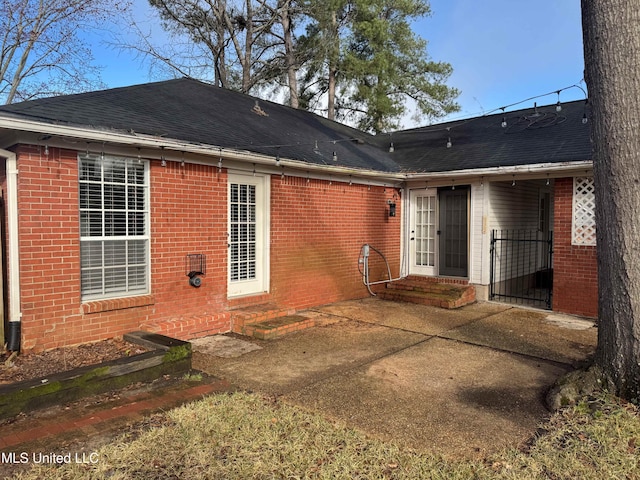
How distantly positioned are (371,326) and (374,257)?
3.09m

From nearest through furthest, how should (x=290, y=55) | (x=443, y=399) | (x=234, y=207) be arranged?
(x=443, y=399), (x=234, y=207), (x=290, y=55)

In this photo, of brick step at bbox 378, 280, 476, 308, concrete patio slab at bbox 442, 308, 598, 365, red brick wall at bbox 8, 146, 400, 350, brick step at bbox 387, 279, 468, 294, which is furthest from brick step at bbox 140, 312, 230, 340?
brick step at bbox 387, 279, 468, 294

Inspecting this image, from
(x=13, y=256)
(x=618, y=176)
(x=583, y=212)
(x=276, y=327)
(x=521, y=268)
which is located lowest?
(x=276, y=327)

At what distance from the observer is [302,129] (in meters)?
10.1

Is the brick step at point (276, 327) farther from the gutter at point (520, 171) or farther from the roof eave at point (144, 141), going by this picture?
the gutter at point (520, 171)

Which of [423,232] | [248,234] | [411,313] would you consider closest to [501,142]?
[423,232]

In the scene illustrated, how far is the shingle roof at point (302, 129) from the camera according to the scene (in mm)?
5773

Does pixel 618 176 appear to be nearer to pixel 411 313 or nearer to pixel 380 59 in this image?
pixel 411 313

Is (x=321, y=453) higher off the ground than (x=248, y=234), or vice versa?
(x=248, y=234)

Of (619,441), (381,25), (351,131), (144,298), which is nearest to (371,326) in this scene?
(144,298)

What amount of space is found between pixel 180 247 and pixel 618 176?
5159mm

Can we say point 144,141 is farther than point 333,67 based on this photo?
No

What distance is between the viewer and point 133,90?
24.0ft

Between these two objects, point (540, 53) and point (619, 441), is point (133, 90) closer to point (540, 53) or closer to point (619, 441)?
point (619, 441)
